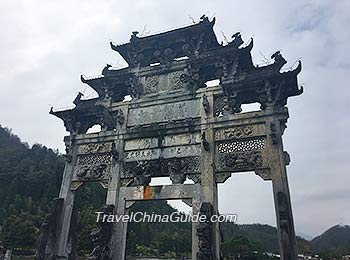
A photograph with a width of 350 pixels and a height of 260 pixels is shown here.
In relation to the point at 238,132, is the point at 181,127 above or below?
above

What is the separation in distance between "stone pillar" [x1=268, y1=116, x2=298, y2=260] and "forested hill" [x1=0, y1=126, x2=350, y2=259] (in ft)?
20.7

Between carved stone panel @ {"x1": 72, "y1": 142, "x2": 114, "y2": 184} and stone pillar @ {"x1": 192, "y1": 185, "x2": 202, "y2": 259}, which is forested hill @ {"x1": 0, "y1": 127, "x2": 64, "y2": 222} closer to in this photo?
carved stone panel @ {"x1": 72, "y1": 142, "x2": 114, "y2": 184}

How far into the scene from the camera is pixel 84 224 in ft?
91.4

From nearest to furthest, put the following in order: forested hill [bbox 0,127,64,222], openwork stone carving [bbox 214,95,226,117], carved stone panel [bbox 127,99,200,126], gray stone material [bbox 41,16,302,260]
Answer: gray stone material [bbox 41,16,302,260] → openwork stone carving [bbox 214,95,226,117] → carved stone panel [bbox 127,99,200,126] → forested hill [bbox 0,127,64,222]

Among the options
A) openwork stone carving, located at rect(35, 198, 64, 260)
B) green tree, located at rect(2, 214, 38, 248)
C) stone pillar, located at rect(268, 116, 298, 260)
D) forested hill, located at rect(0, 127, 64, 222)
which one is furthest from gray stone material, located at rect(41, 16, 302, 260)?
forested hill, located at rect(0, 127, 64, 222)

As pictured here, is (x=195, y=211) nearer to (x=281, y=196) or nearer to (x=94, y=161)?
(x=281, y=196)

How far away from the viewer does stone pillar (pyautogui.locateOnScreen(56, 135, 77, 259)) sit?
430 inches

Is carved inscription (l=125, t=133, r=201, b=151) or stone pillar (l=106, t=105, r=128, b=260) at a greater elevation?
carved inscription (l=125, t=133, r=201, b=151)

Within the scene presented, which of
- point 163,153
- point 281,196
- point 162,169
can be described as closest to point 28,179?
point 163,153

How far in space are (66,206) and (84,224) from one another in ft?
58.7

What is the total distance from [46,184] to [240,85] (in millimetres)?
53908

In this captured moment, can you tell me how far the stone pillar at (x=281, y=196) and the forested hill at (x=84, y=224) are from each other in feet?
20.7

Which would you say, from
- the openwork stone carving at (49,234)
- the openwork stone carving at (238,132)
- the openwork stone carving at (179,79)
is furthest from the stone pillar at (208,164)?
the openwork stone carving at (49,234)

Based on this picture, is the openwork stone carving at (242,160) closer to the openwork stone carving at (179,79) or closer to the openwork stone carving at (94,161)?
the openwork stone carving at (179,79)
